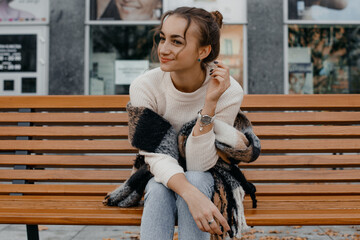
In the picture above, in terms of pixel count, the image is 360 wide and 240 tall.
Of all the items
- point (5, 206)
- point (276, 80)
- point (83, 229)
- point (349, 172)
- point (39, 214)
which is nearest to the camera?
Result: point (39, 214)

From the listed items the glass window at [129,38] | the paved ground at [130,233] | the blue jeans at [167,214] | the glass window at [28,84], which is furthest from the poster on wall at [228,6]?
the blue jeans at [167,214]

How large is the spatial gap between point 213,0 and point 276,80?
70.3 inches

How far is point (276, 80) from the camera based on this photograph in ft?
22.2

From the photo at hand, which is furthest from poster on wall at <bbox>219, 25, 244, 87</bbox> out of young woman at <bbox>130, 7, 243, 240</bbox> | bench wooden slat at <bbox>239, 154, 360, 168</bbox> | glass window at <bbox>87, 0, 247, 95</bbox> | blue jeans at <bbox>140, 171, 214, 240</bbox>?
blue jeans at <bbox>140, 171, 214, 240</bbox>

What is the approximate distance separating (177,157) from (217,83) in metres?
0.48

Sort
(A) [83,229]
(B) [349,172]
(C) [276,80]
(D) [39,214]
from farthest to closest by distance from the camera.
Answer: (C) [276,80]
(A) [83,229]
(B) [349,172]
(D) [39,214]

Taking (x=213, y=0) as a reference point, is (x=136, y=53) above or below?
below

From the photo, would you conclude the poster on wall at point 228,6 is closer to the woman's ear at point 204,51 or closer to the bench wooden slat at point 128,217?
the woman's ear at point 204,51

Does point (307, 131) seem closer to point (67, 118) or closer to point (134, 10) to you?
point (67, 118)

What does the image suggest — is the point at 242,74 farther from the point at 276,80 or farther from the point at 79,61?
the point at 79,61

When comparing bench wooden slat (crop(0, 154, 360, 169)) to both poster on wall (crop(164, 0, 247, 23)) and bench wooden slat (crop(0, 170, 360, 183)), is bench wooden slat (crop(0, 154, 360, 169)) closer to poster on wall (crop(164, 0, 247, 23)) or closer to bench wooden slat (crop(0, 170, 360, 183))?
bench wooden slat (crop(0, 170, 360, 183))

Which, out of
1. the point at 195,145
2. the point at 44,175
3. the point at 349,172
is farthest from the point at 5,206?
the point at 349,172

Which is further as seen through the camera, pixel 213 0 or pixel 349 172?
pixel 213 0

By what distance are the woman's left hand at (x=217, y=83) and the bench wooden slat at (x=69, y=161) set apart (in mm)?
1011
